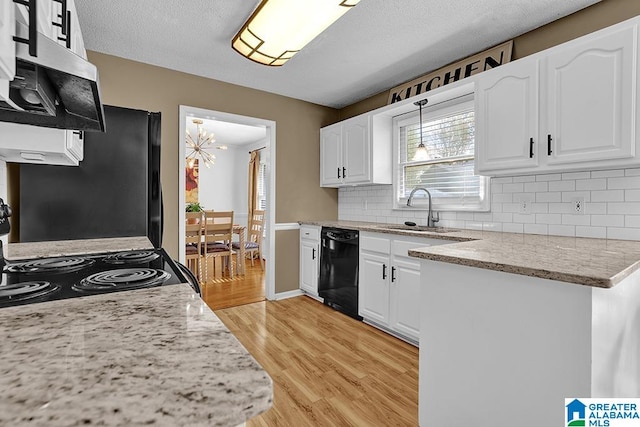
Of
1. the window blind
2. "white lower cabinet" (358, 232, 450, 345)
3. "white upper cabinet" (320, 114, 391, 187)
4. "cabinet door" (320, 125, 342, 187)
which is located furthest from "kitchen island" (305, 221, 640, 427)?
"cabinet door" (320, 125, 342, 187)

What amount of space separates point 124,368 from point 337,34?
2.54m

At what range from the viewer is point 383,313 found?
2773 millimetres

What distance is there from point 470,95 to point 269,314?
9.13 ft

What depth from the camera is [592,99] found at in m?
1.81

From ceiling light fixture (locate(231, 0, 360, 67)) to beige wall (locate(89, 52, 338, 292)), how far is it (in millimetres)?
1089

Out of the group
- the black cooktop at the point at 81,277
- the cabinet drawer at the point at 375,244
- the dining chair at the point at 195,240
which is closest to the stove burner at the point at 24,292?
the black cooktop at the point at 81,277

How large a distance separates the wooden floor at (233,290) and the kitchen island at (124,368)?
9.57ft

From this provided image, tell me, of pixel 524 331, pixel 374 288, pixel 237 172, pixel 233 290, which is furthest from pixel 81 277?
pixel 237 172

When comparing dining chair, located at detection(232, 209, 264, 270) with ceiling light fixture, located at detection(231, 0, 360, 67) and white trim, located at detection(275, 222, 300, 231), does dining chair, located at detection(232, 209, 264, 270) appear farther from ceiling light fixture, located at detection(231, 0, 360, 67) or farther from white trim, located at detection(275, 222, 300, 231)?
ceiling light fixture, located at detection(231, 0, 360, 67)

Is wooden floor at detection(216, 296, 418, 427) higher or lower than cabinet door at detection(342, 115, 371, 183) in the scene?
lower

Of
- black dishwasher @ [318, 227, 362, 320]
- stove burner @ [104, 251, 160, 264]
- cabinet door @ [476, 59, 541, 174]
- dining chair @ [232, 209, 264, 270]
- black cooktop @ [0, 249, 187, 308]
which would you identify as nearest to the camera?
black cooktop @ [0, 249, 187, 308]

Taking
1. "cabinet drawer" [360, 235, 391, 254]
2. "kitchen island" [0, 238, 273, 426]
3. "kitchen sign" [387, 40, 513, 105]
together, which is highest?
"kitchen sign" [387, 40, 513, 105]

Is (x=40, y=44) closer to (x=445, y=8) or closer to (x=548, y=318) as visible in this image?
(x=548, y=318)

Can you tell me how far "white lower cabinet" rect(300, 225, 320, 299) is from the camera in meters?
3.67
